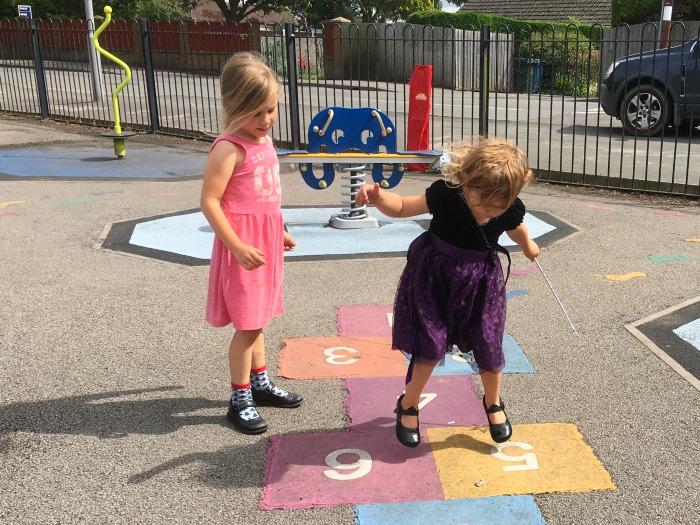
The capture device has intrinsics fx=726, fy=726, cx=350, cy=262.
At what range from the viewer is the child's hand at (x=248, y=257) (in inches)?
108

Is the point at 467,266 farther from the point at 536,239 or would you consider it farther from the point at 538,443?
the point at 536,239

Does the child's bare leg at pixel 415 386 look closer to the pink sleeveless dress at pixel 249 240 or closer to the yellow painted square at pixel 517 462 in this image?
the yellow painted square at pixel 517 462

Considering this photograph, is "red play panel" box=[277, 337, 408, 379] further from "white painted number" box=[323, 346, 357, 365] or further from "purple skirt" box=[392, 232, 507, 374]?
"purple skirt" box=[392, 232, 507, 374]

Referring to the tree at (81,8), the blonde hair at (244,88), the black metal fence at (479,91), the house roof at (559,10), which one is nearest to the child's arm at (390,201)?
the blonde hair at (244,88)

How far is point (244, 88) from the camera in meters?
2.79

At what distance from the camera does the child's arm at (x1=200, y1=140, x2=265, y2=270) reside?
2752 millimetres

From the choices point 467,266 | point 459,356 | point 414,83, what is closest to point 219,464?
point 467,266

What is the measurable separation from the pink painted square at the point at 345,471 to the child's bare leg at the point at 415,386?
0.38ft

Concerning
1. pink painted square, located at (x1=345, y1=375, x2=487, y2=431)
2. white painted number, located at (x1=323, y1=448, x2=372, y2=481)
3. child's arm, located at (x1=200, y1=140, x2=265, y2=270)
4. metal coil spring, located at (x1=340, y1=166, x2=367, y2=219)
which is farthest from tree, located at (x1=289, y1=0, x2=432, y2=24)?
white painted number, located at (x1=323, y1=448, x2=372, y2=481)

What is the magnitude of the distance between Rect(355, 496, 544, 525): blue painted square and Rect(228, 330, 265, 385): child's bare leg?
0.82 m

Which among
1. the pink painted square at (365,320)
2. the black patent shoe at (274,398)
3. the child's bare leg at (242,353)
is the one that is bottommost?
the pink painted square at (365,320)

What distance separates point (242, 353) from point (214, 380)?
0.58 metres

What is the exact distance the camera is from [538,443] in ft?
9.70

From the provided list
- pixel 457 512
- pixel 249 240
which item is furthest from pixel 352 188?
pixel 457 512
